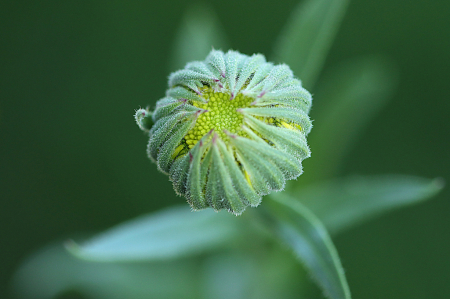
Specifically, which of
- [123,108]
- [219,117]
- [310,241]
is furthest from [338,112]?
[123,108]

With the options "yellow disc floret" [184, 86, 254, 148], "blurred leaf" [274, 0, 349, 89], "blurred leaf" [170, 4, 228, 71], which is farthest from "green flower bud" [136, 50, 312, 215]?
"blurred leaf" [170, 4, 228, 71]

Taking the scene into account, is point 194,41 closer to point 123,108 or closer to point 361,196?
point 123,108

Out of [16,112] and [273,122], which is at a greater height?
[16,112]

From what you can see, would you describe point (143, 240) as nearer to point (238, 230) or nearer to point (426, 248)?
point (238, 230)

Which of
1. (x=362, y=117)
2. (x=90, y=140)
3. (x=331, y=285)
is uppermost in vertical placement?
(x=90, y=140)

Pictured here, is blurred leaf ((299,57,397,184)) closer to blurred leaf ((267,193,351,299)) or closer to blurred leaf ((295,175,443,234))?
blurred leaf ((295,175,443,234))

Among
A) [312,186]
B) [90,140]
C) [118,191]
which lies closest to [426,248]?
[312,186]
